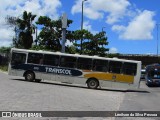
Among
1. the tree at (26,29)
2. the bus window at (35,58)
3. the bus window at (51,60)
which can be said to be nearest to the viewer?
the bus window at (51,60)

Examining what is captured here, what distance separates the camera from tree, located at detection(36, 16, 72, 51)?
177 feet

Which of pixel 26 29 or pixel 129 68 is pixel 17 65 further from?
pixel 26 29

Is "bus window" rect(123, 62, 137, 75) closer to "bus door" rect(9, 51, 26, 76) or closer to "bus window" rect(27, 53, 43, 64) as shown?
"bus window" rect(27, 53, 43, 64)

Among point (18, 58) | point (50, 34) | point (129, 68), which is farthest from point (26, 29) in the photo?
point (129, 68)

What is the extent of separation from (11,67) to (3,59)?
60726 millimetres

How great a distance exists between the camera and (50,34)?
53.9 m

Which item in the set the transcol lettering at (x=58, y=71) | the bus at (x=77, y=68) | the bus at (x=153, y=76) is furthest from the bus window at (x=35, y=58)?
the bus at (x=153, y=76)

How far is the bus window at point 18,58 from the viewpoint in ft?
106

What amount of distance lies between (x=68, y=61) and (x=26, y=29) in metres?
37.6

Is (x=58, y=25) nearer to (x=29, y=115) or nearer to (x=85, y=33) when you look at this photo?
(x=85, y=33)

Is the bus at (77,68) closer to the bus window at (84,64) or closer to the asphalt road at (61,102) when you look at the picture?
the bus window at (84,64)

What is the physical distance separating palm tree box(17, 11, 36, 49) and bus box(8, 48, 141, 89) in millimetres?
34223

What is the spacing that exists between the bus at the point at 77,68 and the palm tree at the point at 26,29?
112 feet

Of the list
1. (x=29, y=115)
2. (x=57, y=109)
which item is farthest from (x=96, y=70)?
(x=29, y=115)
